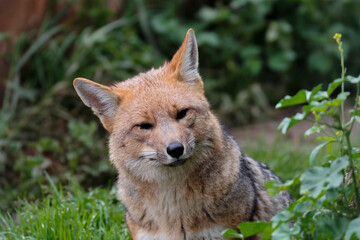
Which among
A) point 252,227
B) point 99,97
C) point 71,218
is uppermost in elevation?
point 99,97

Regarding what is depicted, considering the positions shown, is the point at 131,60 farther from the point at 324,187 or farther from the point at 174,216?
the point at 324,187

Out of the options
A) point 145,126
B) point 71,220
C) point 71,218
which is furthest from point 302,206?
point 71,218

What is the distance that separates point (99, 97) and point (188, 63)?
779 mm

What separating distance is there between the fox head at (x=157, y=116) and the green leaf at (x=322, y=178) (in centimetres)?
111

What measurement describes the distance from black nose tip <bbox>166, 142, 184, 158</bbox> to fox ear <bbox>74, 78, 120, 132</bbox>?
76cm

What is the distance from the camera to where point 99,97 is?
4.21 metres

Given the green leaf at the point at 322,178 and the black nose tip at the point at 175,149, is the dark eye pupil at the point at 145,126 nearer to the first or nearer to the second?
the black nose tip at the point at 175,149

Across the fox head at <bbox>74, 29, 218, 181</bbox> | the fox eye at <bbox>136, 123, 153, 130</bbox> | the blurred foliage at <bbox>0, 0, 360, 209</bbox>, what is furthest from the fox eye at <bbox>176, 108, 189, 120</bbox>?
the blurred foliage at <bbox>0, 0, 360, 209</bbox>

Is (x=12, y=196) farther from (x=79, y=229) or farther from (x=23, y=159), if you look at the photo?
(x=79, y=229)

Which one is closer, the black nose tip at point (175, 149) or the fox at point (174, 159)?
the black nose tip at point (175, 149)

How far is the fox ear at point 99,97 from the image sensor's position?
4137 millimetres

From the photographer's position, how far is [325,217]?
2.94m

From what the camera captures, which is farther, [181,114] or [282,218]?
[181,114]

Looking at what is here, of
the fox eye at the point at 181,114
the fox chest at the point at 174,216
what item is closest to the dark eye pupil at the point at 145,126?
the fox eye at the point at 181,114
